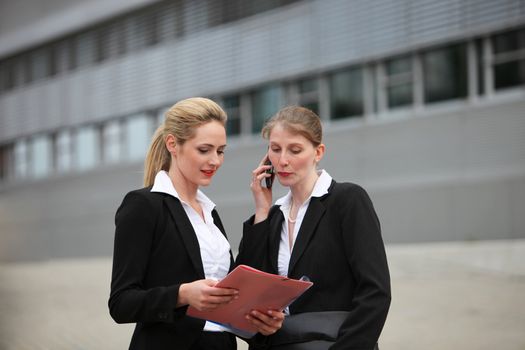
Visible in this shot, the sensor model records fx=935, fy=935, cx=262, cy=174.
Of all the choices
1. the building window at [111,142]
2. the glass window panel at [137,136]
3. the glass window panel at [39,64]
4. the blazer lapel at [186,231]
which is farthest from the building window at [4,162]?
the blazer lapel at [186,231]

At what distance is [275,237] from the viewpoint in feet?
12.3

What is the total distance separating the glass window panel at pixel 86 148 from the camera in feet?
94.1

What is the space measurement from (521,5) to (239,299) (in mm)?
15006

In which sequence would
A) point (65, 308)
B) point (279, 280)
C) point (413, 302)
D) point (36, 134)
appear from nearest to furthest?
1. point (279, 280)
2. point (413, 302)
3. point (65, 308)
4. point (36, 134)

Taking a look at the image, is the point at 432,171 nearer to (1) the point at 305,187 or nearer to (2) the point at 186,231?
(1) the point at 305,187

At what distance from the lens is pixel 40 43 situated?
30438 millimetres

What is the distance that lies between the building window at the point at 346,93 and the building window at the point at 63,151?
11.7m

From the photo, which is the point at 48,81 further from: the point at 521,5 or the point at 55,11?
the point at 521,5

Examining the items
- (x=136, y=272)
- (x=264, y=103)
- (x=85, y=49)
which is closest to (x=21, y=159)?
(x=85, y=49)

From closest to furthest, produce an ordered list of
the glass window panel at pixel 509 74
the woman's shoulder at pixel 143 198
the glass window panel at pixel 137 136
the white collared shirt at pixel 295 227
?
1. the woman's shoulder at pixel 143 198
2. the white collared shirt at pixel 295 227
3. the glass window panel at pixel 509 74
4. the glass window panel at pixel 137 136

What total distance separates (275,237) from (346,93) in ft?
56.5

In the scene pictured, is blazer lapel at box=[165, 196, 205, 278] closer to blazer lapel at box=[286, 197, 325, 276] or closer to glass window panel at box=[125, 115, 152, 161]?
blazer lapel at box=[286, 197, 325, 276]

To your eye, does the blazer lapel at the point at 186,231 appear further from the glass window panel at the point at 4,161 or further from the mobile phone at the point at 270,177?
the glass window panel at the point at 4,161

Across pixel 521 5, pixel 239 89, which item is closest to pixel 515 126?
pixel 521 5
